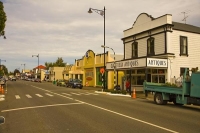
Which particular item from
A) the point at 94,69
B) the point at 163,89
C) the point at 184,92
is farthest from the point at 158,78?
the point at 94,69

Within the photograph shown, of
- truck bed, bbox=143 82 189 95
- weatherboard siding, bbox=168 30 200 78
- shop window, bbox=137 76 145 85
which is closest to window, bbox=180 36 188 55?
weatherboard siding, bbox=168 30 200 78

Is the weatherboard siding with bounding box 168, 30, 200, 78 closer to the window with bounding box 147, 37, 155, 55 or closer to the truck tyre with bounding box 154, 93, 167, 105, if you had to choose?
the window with bounding box 147, 37, 155, 55

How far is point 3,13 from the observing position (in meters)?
33.5

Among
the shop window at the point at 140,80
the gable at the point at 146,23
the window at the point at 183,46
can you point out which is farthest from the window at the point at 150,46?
the shop window at the point at 140,80

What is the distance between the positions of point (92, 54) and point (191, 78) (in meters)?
32.8

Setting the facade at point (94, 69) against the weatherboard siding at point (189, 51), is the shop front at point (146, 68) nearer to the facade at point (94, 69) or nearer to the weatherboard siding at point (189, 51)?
the weatherboard siding at point (189, 51)

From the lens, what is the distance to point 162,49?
25031 mm

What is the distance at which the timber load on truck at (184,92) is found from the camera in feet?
46.0

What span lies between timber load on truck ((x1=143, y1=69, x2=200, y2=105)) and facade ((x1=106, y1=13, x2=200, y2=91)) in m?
6.54

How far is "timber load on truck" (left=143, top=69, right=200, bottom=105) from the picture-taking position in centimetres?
1402

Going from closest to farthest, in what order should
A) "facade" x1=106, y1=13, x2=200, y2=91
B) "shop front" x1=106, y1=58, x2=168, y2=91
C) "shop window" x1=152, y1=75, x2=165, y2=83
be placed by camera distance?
"shop front" x1=106, y1=58, x2=168, y2=91
"facade" x1=106, y1=13, x2=200, y2=91
"shop window" x1=152, y1=75, x2=165, y2=83

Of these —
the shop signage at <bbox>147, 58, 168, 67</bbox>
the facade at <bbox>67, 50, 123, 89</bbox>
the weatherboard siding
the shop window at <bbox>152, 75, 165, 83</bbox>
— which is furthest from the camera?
the facade at <bbox>67, 50, 123, 89</bbox>

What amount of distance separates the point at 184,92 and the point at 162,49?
11011mm

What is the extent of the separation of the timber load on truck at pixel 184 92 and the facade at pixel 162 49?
6536 mm
